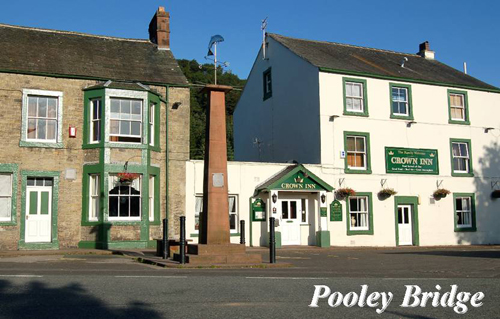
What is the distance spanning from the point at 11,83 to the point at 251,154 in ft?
46.9

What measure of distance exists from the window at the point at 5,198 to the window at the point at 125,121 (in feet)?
13.4

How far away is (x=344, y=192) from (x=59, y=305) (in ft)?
59.9

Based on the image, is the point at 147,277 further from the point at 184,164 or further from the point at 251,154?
the point at 251,154

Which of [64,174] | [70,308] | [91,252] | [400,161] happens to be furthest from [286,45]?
[70,308]

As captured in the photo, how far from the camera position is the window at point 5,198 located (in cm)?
2038

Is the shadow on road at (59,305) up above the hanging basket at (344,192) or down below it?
below

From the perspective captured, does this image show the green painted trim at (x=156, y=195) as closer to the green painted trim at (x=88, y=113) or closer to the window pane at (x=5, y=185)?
the green painted trim at (x=88, y=113)

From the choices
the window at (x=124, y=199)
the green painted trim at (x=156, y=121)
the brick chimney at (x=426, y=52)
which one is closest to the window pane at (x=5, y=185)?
the window at (x=124, y=199)

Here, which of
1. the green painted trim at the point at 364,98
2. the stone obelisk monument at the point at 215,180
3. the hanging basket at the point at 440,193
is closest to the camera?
the stone obelisk monument at the point at 215,180

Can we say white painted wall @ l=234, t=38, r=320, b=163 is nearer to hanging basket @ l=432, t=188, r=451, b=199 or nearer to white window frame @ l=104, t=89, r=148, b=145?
hanging basket @ l=432, t=188, r=451, b=199

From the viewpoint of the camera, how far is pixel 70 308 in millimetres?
7430

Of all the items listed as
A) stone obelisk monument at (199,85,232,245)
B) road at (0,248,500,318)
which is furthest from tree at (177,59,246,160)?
road at (0,248,500,318)

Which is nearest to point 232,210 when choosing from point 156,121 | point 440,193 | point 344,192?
point 156,121

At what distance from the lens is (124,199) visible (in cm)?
2161
